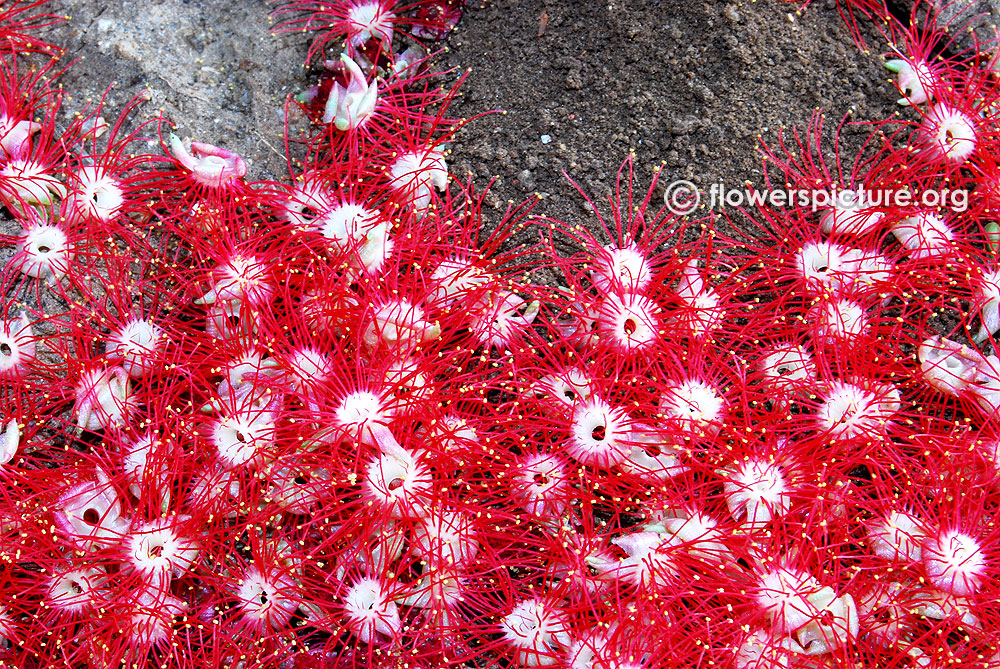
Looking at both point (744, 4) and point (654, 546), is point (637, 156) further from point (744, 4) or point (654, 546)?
point (654, 546)

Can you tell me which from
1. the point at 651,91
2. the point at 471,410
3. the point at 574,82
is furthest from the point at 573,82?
the point at 471,410

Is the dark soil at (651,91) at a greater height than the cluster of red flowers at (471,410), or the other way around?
the dark soil at (651,91)

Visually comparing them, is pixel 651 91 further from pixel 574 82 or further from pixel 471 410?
pixel 471 410

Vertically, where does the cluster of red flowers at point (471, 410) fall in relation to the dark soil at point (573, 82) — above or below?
below

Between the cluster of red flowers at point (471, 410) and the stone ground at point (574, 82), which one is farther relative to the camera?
the stone ground at point (574, 82)

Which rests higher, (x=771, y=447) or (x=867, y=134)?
(x=867, y=134)

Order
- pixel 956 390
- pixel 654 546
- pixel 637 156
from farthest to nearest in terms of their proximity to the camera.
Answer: pixel 637 156, pixel 956 390, pixel 654 546

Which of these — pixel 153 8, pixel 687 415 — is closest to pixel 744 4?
pixel 687 415

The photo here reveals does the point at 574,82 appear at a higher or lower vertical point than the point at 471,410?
higher
